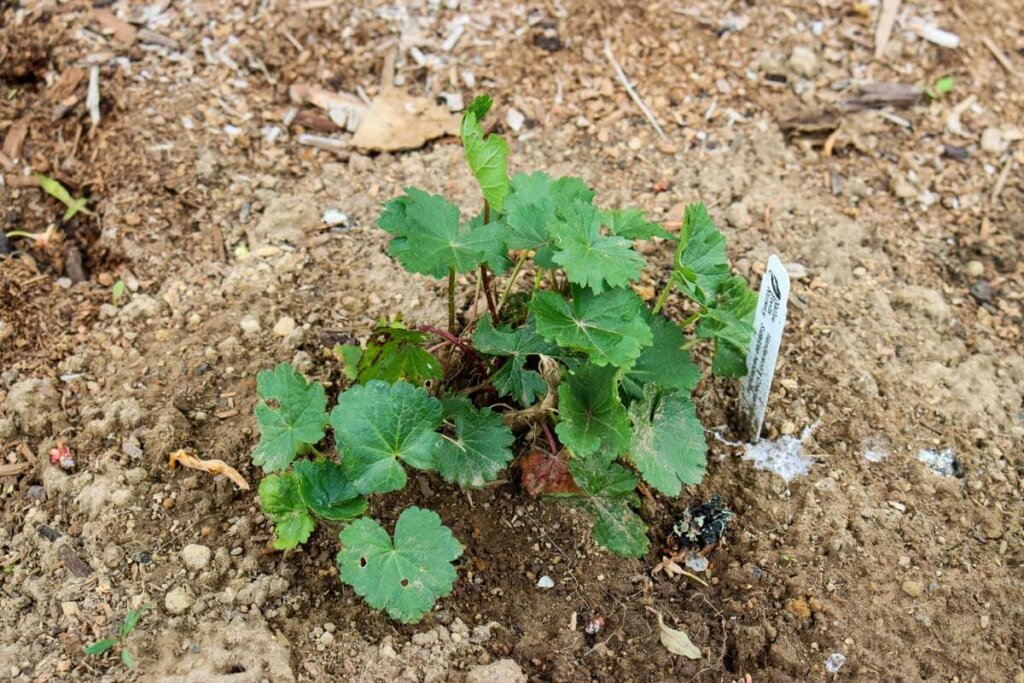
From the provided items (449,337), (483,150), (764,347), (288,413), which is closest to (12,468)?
(288,413)

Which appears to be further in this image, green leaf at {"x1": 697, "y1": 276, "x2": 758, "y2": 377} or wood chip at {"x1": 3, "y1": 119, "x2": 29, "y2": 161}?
wood chip at {"x1": 3, "y1": 119, "x2": 29, "y2": 161}

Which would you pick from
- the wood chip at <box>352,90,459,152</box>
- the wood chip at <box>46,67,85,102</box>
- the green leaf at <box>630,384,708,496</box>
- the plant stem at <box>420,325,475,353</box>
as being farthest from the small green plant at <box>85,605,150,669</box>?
the wood chip at <box>46,67,85,102</box>

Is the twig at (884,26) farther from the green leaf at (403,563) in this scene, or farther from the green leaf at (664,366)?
the green leaf at (403,563)

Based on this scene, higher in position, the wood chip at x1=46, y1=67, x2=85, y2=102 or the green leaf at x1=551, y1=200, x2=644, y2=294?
the green leaf at x1=551, y1=200, x2=644, y2=294

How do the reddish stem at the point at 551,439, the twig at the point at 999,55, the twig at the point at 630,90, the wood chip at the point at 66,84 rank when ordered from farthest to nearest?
the twig at the point at 999,55
the twig at the point at 630,90
the wood chip at the point at 66,84
the reddish stem at the point at 551,439

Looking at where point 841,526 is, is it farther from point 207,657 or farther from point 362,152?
point 362,152

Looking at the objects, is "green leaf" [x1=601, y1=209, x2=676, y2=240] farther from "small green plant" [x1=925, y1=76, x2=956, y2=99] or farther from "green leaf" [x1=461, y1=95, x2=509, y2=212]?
"small green plant" [x1=925, y1=76, x2=956, y2=99]

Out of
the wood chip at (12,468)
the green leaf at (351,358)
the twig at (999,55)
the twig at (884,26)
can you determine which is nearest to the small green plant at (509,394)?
the green leaf at (351,358)
